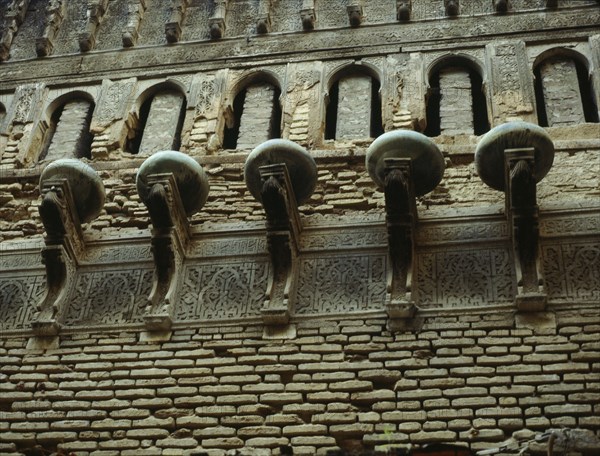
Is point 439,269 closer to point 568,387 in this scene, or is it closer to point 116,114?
point 568,387

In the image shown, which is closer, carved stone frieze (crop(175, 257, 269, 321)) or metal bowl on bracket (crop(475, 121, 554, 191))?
metal bowl on bracket (crop(475, 121, 554, 191))

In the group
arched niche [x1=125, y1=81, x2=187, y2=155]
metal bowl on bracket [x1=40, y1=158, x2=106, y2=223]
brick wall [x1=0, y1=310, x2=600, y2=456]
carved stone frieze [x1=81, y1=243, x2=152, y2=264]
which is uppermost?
arched niche [x1=125, y1=81, x2=187, y2=155]

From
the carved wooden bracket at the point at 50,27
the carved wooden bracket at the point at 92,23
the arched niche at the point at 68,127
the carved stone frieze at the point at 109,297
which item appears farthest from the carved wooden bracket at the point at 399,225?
the carved wooden bracket at the point at 50,27

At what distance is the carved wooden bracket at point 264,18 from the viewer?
10.5m

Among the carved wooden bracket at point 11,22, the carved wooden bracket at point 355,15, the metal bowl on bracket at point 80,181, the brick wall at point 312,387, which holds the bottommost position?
the brick wall at point 312,387

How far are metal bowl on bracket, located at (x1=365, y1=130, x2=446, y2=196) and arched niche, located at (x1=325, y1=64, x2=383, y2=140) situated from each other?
1362 mm

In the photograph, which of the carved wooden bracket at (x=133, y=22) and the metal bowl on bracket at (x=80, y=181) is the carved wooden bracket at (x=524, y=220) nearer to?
the metal bowl on bracket at (x=80, y=181)

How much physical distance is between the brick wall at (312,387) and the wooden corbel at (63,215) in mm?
574

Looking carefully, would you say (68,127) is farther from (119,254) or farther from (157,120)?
(119,254)

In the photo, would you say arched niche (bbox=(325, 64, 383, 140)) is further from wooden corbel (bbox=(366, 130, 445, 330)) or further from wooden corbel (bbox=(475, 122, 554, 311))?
wooden corbel (bbox=(475, 122, 554, 311))

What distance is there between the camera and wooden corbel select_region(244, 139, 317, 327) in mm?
7844

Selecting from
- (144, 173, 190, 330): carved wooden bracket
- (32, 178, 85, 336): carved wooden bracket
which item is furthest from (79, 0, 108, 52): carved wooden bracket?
(144, 173, 190, 330): carved wooden bracket

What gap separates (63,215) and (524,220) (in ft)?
11.6

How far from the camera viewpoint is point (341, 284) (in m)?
7.89
